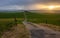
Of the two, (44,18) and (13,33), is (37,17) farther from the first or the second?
(13,33)

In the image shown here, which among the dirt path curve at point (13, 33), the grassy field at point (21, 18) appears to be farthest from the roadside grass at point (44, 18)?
the dirt path curve at point (13, 33)

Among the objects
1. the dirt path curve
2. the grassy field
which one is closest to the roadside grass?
the grassy field

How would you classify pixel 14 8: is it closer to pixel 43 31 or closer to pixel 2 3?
pixel 2 3

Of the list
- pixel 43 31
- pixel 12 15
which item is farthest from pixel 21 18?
pixel 43 31

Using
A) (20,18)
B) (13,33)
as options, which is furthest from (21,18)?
(13,33)

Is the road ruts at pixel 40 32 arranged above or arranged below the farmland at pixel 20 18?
below

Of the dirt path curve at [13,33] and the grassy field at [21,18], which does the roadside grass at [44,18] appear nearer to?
the grassy field at [21,18]

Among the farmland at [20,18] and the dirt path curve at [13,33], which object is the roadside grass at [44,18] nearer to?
the farmland at [20,18]

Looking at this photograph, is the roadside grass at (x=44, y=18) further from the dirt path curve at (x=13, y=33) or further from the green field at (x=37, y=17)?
the dirt path curve at (x=13, y=33)

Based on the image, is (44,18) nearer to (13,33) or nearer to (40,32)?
(40,32)

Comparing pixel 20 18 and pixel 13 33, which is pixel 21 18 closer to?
pixel 20 18

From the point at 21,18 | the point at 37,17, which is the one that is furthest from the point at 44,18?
the point at 21,18

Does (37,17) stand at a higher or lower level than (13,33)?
higher

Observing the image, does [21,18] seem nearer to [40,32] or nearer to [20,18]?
[20,18]
